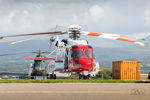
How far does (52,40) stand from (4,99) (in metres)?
34.7

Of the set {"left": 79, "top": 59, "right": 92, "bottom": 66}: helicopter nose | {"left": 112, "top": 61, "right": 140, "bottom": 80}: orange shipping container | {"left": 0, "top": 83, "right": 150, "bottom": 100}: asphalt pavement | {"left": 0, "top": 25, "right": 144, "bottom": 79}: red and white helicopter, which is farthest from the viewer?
{"left": 112, "top": 61, "right": 140, "bottom": 80}: orange shipping container

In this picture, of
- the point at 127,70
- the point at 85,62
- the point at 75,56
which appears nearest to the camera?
the point at 85,62

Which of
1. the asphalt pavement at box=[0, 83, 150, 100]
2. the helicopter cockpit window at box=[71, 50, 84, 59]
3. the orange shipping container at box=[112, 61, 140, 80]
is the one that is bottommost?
the asphalt pavement at box=[0, 83, 150, 100]

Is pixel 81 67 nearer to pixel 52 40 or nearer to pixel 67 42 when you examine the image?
pixel 67 42

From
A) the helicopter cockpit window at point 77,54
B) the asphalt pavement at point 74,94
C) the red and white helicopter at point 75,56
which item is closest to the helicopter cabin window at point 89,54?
the red and white helicopter at point 75,56

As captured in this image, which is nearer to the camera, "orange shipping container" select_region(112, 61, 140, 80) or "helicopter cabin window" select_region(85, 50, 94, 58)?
"helicopter cabin window" select_region(85, 50, 94, 58)

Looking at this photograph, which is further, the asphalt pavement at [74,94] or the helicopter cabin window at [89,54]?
the helicopter cabin window at [89,54]

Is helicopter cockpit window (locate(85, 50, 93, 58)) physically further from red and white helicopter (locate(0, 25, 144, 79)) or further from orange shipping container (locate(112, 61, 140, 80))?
orange shipping container (locate(112, 61, 140, 80))

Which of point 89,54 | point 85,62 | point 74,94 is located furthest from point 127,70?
point 74,94

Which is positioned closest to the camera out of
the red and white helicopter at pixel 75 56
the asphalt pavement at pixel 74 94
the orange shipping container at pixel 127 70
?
the asphalt pavement at pixel 74 94

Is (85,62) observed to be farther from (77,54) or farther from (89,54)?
(77,54)

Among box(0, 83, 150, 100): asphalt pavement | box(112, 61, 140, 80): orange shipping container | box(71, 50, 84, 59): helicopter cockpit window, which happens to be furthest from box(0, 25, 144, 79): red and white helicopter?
box(0, 83, 150, 100): asphalt pavement

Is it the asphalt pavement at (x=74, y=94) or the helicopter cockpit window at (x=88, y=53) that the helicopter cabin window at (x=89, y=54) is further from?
the asphalt pavement at (x=74, y=94)

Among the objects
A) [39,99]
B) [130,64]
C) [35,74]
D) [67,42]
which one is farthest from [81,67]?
[35,74]
